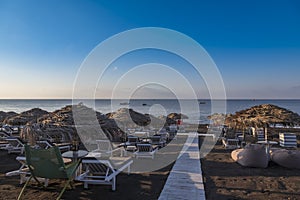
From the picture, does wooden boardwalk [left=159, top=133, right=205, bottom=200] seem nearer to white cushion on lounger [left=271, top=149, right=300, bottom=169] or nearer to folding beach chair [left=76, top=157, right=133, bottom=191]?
folding beach chair [left=76, top=157, right=133, bottom=191]

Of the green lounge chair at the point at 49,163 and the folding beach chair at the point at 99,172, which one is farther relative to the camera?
the folding beach chair at the point at 99,172

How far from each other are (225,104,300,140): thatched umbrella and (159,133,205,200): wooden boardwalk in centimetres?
448

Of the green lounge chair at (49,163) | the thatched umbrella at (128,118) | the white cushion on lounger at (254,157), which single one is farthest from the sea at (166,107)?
the green lounge chair at (49,163)

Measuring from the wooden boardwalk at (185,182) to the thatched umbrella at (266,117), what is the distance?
4.48 metres

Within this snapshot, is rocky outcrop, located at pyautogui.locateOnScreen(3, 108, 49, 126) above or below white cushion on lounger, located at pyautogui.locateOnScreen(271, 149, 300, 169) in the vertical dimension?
above

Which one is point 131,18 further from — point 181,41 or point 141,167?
point 141,167

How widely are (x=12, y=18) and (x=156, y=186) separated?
8053 mm

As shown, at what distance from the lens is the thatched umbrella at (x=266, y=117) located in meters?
9.78

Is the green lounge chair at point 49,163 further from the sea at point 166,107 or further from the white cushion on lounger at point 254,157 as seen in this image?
the sea at point 166,107

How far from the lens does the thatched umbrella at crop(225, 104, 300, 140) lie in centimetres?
978

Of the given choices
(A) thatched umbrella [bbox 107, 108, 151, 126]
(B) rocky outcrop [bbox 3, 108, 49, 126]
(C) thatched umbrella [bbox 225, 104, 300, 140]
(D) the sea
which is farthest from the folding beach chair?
(D) the sea

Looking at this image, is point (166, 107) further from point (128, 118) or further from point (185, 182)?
point (185, 182)

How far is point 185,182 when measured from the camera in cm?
484

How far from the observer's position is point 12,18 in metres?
8.67
